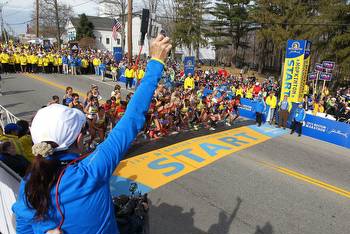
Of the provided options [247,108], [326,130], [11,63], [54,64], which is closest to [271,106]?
[247,108]

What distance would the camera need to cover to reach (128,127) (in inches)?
69.7

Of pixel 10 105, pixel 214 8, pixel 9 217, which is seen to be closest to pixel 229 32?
pixel 214 8

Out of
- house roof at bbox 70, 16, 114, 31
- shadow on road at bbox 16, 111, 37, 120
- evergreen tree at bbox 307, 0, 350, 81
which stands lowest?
shadow on road at bbox 16, 111, 37, 120

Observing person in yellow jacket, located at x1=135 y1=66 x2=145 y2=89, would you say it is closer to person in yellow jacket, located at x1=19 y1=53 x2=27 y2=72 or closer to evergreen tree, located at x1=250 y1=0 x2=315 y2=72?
person in yellow jacket, located at x1=19 y1=53 x2=27 y2=72

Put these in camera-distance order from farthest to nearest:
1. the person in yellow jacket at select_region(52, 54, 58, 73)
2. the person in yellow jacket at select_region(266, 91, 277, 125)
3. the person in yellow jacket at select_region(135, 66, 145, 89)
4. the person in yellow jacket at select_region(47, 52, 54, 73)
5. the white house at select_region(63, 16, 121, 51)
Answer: the white house at select_region(63, 16, 121, 51) < the person in yellow jacket at select_region(52, 54, 58, 73) < the person in yellow jacket at select_region(47, 52, 54, 73) < the person in yellow jacket at select_region(266, 91, 277, 125) < the person in yellow jacket at select_region(135, 66, 145, 89)

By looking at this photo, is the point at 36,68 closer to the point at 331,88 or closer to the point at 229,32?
the point at 331,88

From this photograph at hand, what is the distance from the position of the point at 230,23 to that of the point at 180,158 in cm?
3907

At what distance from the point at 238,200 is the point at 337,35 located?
25143 millimetres

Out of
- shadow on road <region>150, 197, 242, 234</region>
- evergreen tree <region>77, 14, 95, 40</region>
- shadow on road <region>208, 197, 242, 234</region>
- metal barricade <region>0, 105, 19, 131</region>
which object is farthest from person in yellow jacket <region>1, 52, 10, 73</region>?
evergreen tree <region>77, 14, 95, 40</region>

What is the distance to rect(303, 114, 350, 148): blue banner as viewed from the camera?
12.7 meters

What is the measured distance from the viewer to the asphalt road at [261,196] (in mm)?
5895

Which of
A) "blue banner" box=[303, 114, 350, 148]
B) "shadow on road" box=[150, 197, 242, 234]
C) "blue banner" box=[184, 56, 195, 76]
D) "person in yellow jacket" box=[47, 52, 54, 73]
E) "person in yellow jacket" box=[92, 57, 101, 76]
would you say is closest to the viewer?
"shadow on road" box=[150, 197, 242, 234]

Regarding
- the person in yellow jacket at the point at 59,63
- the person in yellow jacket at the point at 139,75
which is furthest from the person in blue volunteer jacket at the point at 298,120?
the person in yellow jacket at the point at 59,63

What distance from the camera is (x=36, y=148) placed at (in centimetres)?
150
